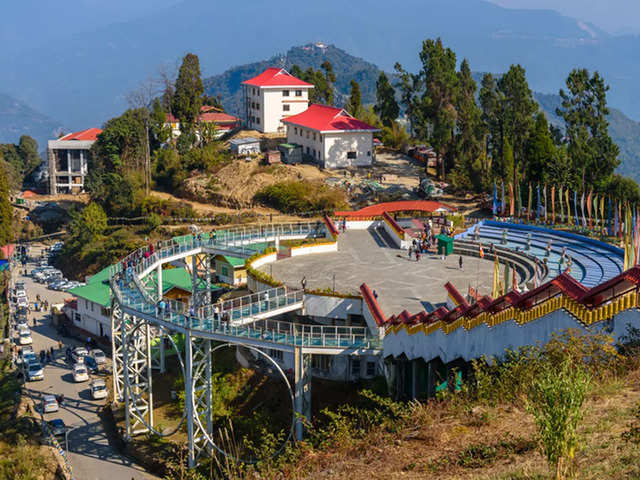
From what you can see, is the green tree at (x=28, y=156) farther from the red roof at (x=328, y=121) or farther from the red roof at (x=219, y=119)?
the red roof at (x=328, y=121)

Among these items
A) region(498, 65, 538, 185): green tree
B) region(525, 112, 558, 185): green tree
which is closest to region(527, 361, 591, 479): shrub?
region(525, 112, 558, 185): green tree

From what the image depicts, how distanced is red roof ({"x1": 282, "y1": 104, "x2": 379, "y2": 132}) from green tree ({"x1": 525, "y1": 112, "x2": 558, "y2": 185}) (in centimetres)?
1799

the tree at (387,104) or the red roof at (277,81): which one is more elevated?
the red roof at (277,81)

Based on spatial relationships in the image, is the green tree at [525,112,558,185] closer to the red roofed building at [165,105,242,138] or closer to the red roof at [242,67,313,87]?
the red roof at [242,67,313,87]

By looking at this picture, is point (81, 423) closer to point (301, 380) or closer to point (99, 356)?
point (99, 356)

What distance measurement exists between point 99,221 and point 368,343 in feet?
176

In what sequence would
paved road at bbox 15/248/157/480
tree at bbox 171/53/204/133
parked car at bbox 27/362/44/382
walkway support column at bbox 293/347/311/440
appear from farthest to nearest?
tree at bbox 171/53/204/133 < parked car at bbox 27/362/44/382 < paved road at bbox 15/248/157/480 < walkway support column at bbox 293/347/311/440

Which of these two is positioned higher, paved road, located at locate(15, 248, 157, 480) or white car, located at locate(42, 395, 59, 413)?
white car, located at locate(42, 395, 59, 413)

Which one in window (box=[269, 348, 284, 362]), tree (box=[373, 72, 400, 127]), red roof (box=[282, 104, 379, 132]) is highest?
tree (box=[373, 72, 400, 127])

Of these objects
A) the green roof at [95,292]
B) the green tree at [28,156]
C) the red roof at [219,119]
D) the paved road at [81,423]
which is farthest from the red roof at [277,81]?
the green tree at [28,156]

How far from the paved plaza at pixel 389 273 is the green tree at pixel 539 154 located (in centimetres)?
2020

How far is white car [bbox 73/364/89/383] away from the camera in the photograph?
4975cm

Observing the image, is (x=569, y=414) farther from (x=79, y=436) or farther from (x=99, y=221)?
(x=99, y=221)

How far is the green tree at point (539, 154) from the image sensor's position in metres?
65.4
